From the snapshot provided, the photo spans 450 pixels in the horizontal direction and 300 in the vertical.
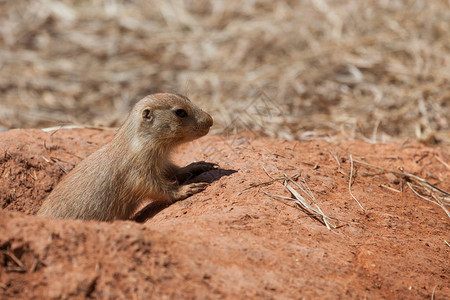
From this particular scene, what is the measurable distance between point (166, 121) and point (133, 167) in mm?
579

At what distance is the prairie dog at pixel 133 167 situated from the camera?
17.2 feet

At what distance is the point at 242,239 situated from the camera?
3967 millimetres

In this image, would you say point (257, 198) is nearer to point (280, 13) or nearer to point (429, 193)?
point (429, 193)

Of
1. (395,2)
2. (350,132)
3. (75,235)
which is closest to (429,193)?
(350,132)

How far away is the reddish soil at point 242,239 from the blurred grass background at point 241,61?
8.81 feet

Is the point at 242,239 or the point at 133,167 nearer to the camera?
the point at 242,239

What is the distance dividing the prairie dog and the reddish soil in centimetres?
41

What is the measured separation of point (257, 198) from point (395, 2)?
9.54 m

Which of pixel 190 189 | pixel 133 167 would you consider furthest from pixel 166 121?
pixel 190 189

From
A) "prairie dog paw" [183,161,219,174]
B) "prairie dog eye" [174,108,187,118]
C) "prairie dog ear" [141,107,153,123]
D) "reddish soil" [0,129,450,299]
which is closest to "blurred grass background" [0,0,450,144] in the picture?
"prairie dog paw" [183,161,219,174]

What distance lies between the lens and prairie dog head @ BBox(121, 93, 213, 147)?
17.3 ft

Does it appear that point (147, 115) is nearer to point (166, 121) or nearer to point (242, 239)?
point (166, 121)

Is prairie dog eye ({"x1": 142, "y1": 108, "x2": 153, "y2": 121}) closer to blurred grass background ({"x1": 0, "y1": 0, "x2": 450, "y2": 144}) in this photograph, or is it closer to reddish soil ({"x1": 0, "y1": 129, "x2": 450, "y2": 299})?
reddish soil ({"x1": 0, "y1": 129, "x2": 450, "y2": 299})

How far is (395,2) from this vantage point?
12.5 m
